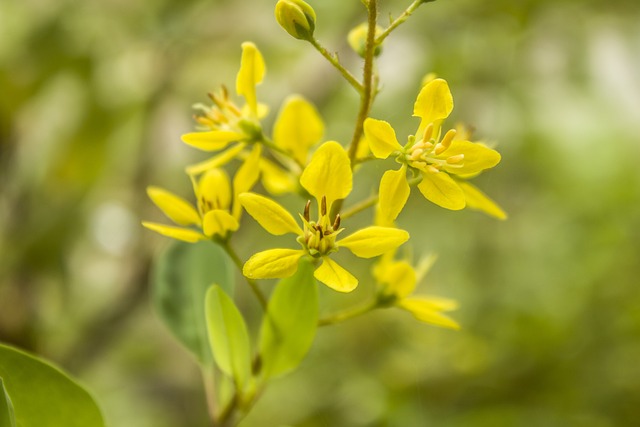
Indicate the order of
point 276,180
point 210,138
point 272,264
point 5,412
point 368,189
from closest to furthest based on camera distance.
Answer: point 5,412
point 272,264
point 210,138
point 276,180
point 368,189

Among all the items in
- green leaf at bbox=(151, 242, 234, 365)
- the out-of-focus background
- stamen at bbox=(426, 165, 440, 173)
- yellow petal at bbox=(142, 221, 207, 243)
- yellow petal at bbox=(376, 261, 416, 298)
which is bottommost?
the out-of-focus background

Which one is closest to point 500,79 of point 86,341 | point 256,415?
point 256,415

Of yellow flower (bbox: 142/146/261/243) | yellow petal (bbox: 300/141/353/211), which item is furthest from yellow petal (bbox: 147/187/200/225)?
yellow petal (bbox: 300/141/353/211)

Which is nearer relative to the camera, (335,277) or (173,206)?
(335,277)

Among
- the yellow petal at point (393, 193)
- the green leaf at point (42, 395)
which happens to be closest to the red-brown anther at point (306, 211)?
the yellow petal at point (393, 193)

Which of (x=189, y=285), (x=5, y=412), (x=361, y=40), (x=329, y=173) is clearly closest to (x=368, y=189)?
(x=189, y=285)

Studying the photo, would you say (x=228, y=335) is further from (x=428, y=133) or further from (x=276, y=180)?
(x=428, y=133)

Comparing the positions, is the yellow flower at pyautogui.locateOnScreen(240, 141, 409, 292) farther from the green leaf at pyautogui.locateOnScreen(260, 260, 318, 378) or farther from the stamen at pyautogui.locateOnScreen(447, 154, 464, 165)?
the stamen at pyautogui.locateOnScreen(447, 154, 464, 165)
